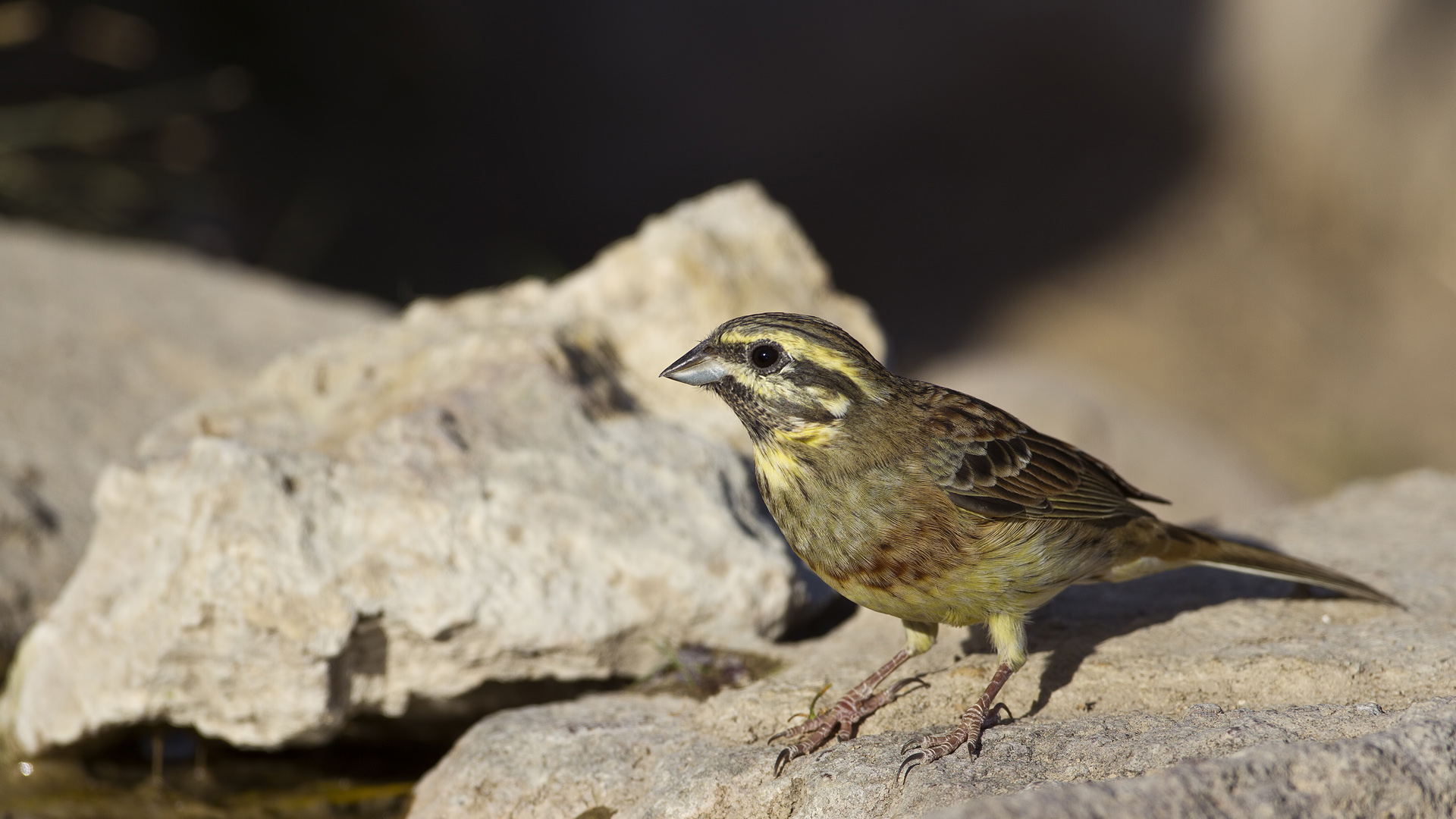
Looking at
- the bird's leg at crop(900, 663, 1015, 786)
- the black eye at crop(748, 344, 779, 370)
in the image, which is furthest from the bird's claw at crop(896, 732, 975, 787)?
the black eye at crop(748, 344, 779, 370)

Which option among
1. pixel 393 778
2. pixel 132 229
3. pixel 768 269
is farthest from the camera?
pixel 132 229

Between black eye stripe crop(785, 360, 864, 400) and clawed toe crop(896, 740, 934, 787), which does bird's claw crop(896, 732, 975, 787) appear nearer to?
clawed toe crop(896, 740, 934, 787)

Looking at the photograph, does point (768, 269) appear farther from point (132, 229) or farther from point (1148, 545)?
point (132, 229)

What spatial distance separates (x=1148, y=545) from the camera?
3.76 metres

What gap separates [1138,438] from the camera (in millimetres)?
7023

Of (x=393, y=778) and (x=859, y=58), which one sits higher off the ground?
(x=859, y=58)

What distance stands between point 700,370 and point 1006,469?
0.92 metres

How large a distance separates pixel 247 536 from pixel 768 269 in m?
2.31

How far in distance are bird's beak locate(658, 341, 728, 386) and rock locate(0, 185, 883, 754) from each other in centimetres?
72

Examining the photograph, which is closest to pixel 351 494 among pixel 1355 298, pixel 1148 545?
pixel 1148 545

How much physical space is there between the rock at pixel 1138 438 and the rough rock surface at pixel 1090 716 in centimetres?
204

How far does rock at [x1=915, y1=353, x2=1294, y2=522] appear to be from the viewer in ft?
21.6

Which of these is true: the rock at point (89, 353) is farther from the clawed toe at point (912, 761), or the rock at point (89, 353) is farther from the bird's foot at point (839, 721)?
the clawed toe at point (912, 761)

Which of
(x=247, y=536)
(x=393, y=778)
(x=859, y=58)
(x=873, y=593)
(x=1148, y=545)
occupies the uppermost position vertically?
(x=859, y=58)
